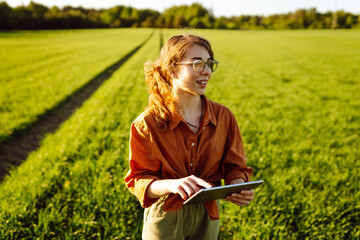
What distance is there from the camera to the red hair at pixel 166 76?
1.59m

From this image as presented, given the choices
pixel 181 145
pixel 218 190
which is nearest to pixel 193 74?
pixel 181 145

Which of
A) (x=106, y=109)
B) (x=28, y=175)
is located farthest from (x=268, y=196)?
(x=106, y=109)

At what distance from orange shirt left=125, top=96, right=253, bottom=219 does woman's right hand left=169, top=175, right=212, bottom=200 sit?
0.24m

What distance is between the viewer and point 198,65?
158 centimetres

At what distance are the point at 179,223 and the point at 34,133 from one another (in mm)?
5330

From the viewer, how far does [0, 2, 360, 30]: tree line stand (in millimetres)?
73875

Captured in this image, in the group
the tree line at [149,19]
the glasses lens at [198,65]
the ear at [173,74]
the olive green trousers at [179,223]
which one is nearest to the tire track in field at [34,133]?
the olive green trousers at [179,223]

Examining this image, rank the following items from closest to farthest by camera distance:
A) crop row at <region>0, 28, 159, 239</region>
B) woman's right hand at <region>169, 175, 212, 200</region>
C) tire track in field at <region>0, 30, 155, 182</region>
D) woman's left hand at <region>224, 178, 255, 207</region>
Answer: woman's right hand at <region>169, 175, 212, 200</region> < woman's left hand at <region>224, 178, 255, 207</region> < crop row at <region>0, 28, 159, 239</region> < tire track in field at <region>0, 30, 155, 182</region>

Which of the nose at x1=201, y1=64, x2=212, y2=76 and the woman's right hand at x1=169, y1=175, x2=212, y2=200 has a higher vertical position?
the nose at x1=201, y1=64, x2=212, y2=76

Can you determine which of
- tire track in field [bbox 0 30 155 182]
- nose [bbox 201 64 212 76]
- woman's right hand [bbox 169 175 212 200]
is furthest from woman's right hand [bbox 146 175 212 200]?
tire track in field [bbox 0 30 155 182]

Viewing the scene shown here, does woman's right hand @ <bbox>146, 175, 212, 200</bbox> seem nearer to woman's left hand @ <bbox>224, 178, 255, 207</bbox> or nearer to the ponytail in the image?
woman's left hand @ <bbox>224, 178, 255, 207</bbox>

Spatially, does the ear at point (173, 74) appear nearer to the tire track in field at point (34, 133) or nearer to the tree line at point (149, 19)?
the tire track in field at point (34, 133)

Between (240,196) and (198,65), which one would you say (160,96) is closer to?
(198,65)

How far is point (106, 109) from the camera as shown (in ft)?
21.4
